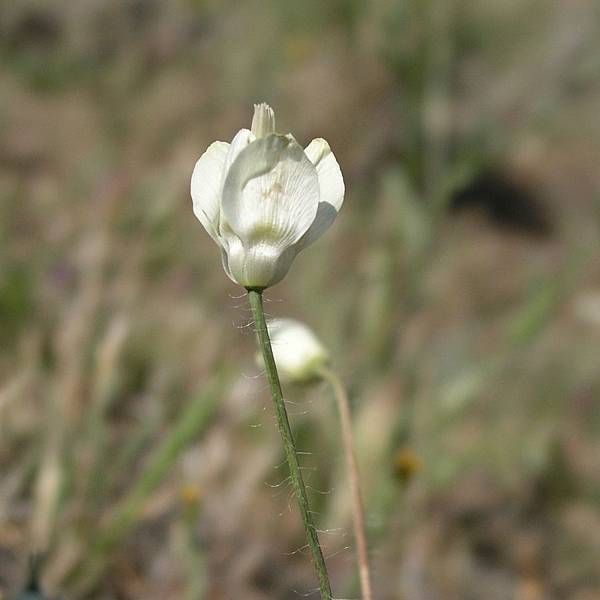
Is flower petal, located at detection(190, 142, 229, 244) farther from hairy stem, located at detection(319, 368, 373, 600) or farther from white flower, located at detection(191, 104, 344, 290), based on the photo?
hairy stem, located at detection(319, 368, 373, 600)

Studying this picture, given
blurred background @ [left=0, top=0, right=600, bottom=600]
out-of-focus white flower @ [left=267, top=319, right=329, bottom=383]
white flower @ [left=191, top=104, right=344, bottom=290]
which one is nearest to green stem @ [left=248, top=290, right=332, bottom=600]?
white flower @ [left=191, top=104, right=344, bottom=290]

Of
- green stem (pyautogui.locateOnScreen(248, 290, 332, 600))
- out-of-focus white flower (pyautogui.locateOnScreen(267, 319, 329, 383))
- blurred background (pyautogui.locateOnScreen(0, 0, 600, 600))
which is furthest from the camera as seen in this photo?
blurred background (pyautogui.locateOnScreen(0, 0, 600, 600))

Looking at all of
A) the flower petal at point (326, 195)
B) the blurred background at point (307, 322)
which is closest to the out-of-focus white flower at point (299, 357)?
the blurred background at point (307, 322)

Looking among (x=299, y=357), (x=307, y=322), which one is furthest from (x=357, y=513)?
(x=307, y=322)

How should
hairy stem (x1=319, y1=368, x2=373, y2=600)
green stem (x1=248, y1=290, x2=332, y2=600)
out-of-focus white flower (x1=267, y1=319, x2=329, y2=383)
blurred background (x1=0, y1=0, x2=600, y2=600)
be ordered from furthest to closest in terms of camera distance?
1. blurred background (x1=0, y1=0, x2=600, y2=600)
2. out-of-focus white flower (x1=267, y1=319, x2=329, y2=383)
3. hairy stem (x1=319, y1=368, x2=373, y2=600)
4. green stem (x1=248, y1=290, x2=332, y2=600)

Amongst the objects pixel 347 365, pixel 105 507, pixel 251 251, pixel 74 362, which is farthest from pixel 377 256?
pixel 251 251

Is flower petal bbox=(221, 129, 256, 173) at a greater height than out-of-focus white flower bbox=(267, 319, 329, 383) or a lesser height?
lesser

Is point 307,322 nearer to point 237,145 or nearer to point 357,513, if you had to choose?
point 357,513

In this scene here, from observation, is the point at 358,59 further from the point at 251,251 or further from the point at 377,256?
the point at 251,251
